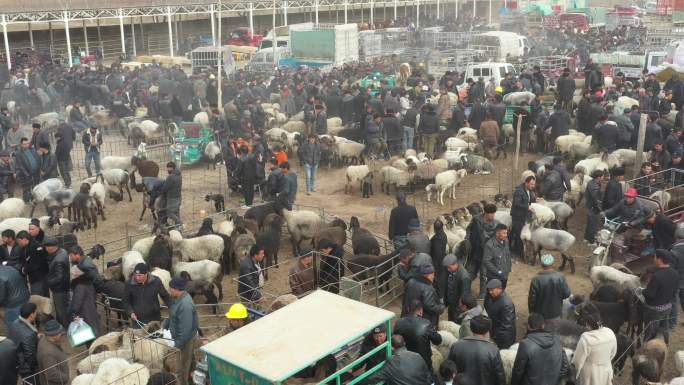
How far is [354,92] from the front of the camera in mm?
24141

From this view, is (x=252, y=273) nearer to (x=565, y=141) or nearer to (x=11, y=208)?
(x=11, y=208)

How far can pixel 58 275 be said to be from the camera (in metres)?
10.3

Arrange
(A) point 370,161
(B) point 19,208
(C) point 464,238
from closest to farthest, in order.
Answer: (C) point 464,238 < (B) point 19,208 < (A) point 370,161

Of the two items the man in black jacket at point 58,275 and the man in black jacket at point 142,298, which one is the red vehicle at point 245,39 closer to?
the man in black jacket at point 58,275

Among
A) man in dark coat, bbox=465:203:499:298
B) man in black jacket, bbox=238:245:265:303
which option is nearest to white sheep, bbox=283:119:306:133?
man in dark coat, bbox=465:203:499:298

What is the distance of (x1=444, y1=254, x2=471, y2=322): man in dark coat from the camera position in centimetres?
1005

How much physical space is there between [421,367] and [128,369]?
346cm

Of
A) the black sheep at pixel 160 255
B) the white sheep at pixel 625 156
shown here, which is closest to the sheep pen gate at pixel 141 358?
the black sheep at pixel 160 255

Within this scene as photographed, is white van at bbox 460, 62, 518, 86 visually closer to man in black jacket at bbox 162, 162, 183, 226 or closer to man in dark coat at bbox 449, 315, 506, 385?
man in black jacket at bbox 162, 162, 183, 226

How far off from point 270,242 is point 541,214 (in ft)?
16.7

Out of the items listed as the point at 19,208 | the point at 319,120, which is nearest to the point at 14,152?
the point at 19,208

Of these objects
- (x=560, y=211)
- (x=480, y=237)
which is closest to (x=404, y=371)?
(x=480, y=237)

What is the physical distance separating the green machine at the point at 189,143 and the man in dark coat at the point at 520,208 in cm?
989

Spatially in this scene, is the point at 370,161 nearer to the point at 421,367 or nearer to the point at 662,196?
the point at 662,196
